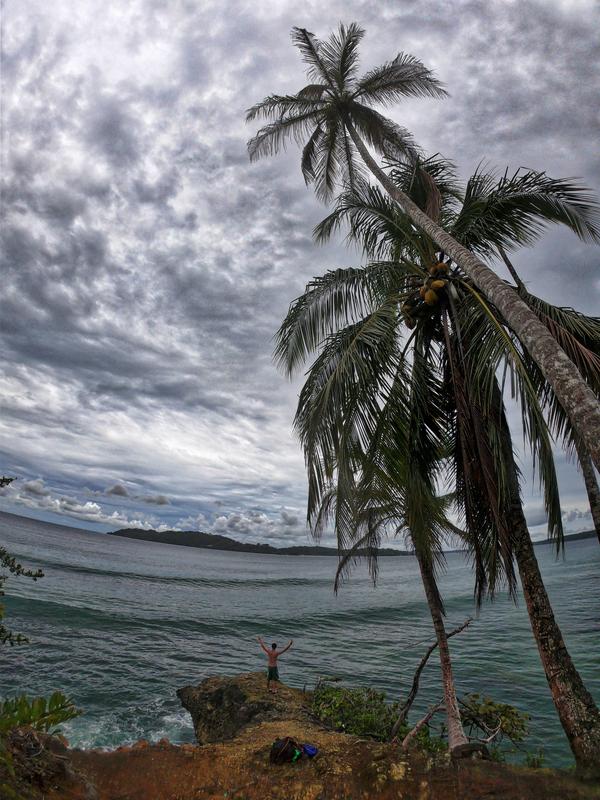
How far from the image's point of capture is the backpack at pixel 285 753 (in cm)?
573

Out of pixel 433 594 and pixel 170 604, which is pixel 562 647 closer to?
pixel 433 594

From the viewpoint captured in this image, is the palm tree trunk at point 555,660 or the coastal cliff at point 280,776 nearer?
the coastal cliff at point 280,776

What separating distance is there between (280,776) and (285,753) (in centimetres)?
36

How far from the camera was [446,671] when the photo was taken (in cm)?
836

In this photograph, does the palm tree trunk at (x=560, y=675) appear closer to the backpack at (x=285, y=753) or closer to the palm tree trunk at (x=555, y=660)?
the palm tree trunk at (x=555, y=660)

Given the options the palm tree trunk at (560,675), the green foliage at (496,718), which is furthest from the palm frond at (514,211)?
the green foliage at (496,718)

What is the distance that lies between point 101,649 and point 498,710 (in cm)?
1744

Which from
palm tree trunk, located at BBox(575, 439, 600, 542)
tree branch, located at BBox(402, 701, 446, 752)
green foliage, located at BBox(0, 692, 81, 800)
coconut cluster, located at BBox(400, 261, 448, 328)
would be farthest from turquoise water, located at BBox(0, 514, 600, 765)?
green foliage, located at BBox(0, 692, 81, 800)

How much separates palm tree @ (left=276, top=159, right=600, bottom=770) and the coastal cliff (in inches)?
34.8

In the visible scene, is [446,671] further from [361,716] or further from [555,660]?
[555,660]

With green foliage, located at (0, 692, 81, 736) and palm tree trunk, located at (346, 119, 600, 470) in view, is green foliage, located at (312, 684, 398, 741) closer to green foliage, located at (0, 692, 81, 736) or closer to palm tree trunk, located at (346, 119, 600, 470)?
palm tree trunk, located at (346, 119, 600, 470)

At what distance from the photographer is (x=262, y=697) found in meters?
10.6

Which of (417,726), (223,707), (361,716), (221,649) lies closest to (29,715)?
(417,726)

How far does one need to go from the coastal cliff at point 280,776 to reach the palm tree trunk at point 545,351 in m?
3.35
